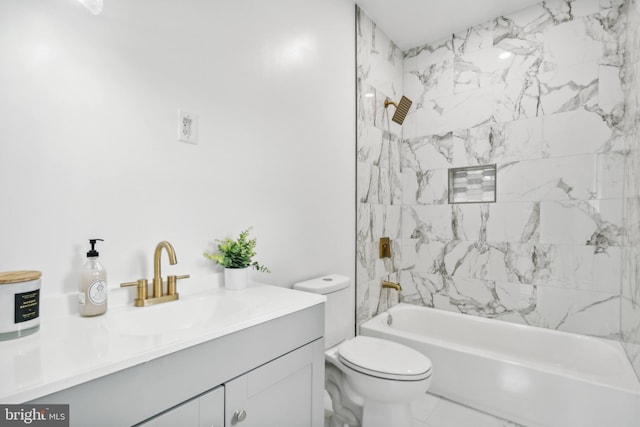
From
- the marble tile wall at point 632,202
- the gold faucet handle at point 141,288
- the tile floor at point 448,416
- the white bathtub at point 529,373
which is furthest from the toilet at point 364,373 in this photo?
the marble tile wall at point 632,202

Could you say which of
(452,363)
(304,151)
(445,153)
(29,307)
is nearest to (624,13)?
(445,153)

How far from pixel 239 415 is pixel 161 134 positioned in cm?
101

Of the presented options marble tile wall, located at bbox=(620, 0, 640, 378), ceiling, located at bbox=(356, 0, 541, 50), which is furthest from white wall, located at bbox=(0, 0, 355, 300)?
marble tile wall, located at bbox=(620, 0, 640, 378)

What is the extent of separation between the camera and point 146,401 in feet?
2.38

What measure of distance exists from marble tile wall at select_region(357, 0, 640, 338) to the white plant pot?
117cm

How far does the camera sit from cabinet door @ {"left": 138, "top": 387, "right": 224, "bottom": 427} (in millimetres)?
757

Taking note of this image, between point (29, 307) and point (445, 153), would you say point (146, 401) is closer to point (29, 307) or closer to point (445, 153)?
point (29, 307)

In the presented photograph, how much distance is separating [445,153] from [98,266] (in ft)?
8.28

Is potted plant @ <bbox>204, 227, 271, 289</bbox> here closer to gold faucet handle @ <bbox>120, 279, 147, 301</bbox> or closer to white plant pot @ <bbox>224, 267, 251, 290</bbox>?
white plant pot @ <bbox>224, 267, 251, 290</bbox>

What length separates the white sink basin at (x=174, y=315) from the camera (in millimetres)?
Result: 1012

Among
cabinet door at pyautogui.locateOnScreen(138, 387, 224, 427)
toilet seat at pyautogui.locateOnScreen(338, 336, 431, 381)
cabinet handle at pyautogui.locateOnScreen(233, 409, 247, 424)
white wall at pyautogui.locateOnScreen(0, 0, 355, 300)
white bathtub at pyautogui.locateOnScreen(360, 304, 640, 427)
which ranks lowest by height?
white bathtub at pyautogui.locateOnScreen(360, 304, 640, 427)

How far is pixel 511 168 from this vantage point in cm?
240

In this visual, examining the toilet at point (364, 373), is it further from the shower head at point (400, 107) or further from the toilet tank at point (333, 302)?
the shower head at point (400, 107)

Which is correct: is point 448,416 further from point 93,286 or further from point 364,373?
point 93,286
